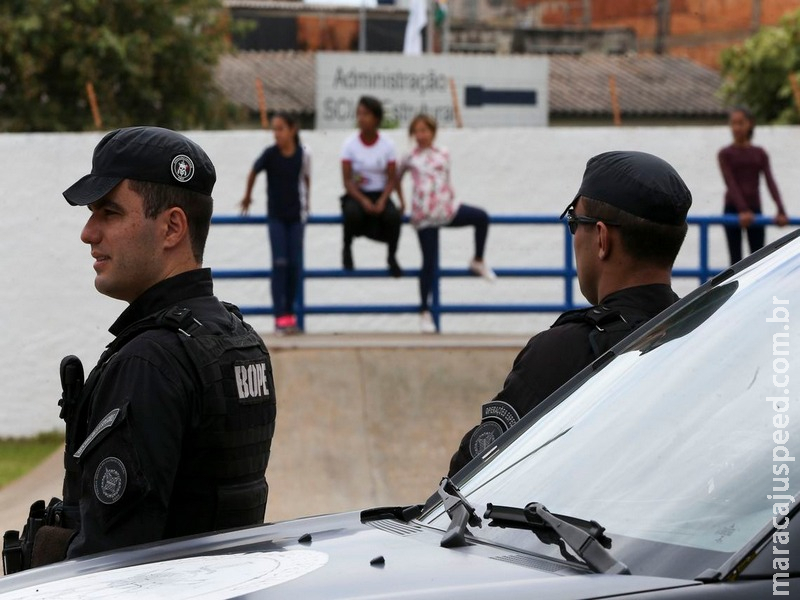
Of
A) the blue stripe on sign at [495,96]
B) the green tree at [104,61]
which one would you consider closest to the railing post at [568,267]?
the green tree at [104,61]

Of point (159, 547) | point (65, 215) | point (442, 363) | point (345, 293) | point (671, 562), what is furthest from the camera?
point (345, 293)

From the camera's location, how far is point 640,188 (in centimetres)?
323

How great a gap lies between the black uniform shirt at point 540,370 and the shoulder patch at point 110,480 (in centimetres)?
85

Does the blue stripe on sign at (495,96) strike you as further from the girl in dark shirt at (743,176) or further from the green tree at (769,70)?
the girl in dark shirt at (743,176)

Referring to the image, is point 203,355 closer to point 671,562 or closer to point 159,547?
point 159,547

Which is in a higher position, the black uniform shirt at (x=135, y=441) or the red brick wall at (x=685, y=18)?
the red brick wall at (x=685, y=18)

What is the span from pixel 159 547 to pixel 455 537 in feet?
1.92

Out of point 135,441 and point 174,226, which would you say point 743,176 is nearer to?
point 174,226

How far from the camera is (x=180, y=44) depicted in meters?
26.1

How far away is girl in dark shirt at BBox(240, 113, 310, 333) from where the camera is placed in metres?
10.8

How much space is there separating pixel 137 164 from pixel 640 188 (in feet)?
3.92

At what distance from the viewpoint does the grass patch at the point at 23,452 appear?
10138 millimetres

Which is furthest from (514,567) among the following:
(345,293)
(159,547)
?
(345,293)

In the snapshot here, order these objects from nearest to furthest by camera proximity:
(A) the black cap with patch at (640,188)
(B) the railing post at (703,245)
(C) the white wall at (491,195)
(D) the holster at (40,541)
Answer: (D) the holster at (40,541) < (A) the black cap with patch at (640,188) < (B) the railing post at (703,245) < (C) the white wall at (491,195)
